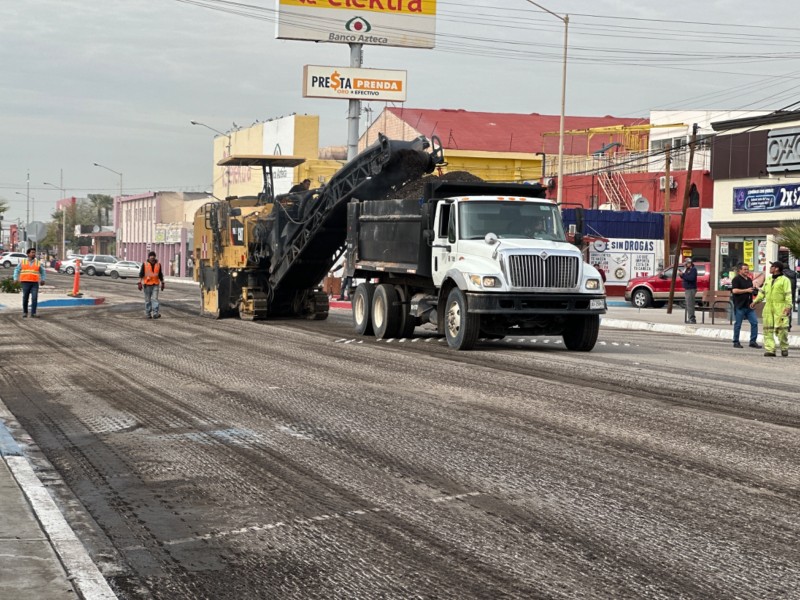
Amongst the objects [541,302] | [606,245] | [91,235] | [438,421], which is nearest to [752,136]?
[606,245]

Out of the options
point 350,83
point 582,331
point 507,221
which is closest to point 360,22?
point 350,83

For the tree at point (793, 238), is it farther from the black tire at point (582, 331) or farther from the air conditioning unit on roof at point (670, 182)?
the air conditioning unit on roof at point (670, 182)

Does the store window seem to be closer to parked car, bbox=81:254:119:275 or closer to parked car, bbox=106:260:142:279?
parked car, bbox=106:260:142:279

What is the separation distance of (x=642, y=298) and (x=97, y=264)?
48.8 meters

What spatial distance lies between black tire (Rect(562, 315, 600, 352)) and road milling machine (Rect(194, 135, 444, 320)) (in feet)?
19.4

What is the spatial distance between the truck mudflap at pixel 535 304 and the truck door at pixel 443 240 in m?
1.27

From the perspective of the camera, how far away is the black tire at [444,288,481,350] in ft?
61.7

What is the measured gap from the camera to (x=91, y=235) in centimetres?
13575

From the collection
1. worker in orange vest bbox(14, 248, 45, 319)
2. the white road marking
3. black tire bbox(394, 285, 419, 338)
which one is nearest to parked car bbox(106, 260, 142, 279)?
worker in orange vest bbox(14, 248, 45, 319)

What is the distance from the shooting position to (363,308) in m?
23.0

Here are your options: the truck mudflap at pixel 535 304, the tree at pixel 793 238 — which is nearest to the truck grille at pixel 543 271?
the truck mudflap at pixel 535 304

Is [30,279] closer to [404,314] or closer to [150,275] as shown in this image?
[150,275]

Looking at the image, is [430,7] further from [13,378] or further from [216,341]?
[13,378]

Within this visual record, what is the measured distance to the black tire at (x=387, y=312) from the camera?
21.8 metres
